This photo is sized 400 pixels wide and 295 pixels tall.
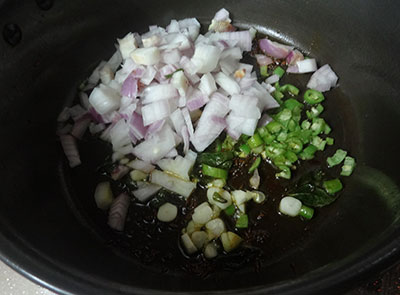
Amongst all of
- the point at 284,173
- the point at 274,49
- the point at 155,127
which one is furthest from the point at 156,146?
the point at 274,49

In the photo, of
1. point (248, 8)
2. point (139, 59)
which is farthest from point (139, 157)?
point (248, 8)

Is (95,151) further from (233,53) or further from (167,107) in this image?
(233,53)

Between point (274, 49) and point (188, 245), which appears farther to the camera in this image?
point (274, 49)

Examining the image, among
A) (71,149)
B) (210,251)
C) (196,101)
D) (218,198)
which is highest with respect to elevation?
(196,101)

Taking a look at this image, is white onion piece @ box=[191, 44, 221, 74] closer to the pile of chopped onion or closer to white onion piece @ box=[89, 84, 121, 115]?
the pile of chopped onion

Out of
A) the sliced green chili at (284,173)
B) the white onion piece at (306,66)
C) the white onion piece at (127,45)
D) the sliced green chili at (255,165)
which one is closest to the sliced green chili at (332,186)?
the sliced green chili at (284,173)

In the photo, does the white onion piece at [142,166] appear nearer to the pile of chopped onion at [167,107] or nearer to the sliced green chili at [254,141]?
the pile of chopped onion at [167,107]
